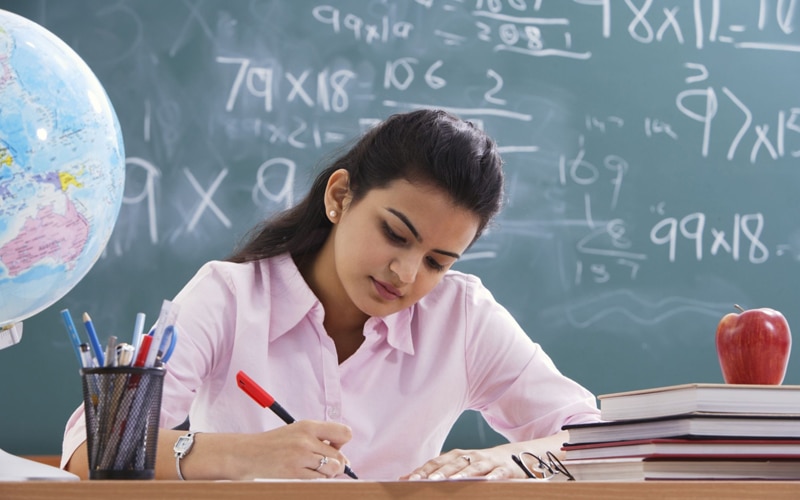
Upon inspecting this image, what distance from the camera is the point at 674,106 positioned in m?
2.78

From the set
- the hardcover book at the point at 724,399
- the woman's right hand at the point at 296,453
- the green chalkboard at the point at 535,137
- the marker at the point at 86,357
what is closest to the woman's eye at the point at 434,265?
the woman's right hand at the point at 296,453

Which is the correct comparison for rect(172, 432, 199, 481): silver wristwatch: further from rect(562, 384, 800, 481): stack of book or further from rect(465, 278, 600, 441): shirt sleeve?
rect(465, 278, 600, 441): shirt sleeve

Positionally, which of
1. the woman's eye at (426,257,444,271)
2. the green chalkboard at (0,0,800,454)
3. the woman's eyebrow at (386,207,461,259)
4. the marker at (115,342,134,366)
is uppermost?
the green chalkboard at (0,0,800,454)

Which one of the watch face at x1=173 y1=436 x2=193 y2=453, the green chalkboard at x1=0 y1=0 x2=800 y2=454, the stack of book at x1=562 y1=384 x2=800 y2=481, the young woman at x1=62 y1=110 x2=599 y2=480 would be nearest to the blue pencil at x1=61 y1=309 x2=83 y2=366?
the watch face at x1=173 y1=436 x2=193 y2=453

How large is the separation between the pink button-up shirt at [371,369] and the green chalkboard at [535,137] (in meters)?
0.88

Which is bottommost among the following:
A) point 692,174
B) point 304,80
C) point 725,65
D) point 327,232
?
point 327,232

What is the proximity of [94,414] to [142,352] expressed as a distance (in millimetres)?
76

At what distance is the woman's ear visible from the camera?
1.66 m

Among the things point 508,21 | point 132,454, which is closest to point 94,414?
point 132,454

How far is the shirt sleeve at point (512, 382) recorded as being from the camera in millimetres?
1664

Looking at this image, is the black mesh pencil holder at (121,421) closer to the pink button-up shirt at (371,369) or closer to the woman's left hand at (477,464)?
the woman's left hand at (477,464)

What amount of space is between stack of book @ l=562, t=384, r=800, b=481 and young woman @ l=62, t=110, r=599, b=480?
1.31 feet

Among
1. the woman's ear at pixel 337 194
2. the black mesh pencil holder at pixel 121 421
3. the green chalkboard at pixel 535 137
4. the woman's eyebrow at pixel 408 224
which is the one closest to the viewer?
the black mesh pencil holder at pixel 121 421

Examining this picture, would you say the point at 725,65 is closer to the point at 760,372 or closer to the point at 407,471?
the point at 407,471
